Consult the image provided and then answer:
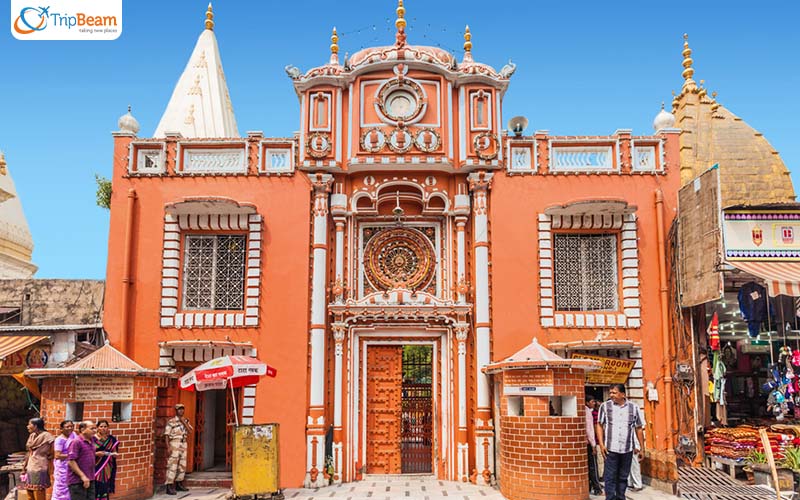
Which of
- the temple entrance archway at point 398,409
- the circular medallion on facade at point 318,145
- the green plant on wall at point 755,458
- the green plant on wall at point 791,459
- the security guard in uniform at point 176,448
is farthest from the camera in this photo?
the circular medallion on facade at point 318,145

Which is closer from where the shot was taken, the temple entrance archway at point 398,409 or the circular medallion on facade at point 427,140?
the temple entrance archway at point 398,409

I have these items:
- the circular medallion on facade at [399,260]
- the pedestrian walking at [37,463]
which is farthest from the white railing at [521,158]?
the pedestrian walking at [37,463]

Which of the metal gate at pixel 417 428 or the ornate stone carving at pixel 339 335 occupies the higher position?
the ornate stone carving at pixel 339 335

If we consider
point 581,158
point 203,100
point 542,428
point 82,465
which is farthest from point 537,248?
point 203,100

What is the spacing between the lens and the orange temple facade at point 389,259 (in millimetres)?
13727

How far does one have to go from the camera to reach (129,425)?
1198 cm

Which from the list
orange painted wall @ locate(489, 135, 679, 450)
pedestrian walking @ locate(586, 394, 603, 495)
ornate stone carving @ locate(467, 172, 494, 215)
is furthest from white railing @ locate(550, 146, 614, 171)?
pedestrian walking @ locate(586, 394, 603, 495)

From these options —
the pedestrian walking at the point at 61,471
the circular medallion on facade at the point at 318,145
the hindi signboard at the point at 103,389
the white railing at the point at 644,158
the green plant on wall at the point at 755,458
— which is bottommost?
the green plant on wall at the point at 755,458

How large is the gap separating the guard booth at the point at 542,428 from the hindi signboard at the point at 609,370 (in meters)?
1.63

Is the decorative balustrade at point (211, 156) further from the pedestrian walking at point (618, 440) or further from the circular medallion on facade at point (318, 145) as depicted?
the pedestrian walking at point (618, 440)

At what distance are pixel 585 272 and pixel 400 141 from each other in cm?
471

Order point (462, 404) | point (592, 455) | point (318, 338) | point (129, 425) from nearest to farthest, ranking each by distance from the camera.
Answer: point (129, 425) < point (592, 455) < point (462, 404) < point (318, 338)

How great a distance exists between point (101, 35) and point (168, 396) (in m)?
7.35

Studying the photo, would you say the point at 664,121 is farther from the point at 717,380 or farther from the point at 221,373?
the point at 221,373
